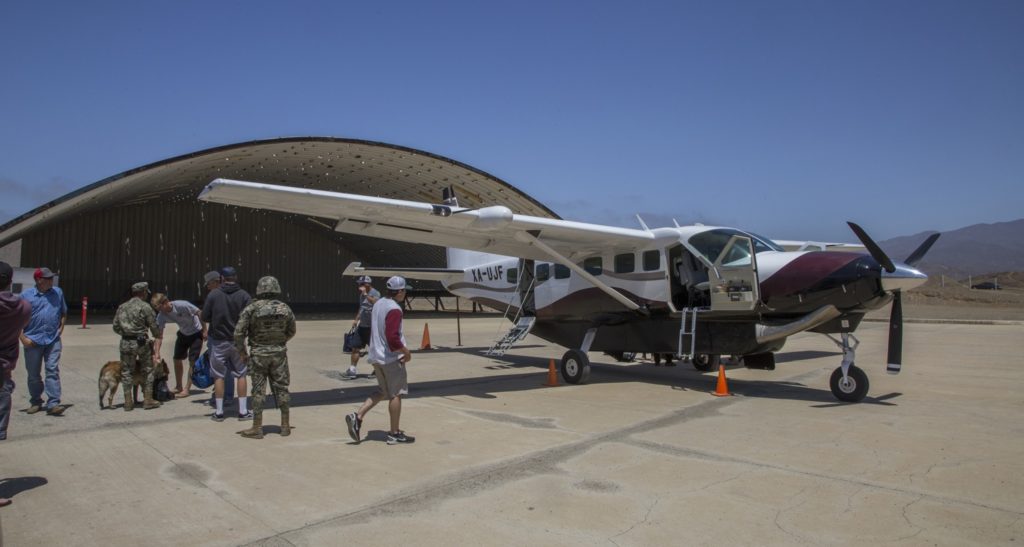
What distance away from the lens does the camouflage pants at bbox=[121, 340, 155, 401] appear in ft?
25.2

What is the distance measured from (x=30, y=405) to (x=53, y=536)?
5218 millimetres

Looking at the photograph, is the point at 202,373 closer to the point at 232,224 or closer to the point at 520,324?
the point at 520,324

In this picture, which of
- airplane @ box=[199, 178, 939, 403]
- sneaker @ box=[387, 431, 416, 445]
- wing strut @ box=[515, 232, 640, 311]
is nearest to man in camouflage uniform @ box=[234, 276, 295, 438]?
sneaker @ box=[387, 431, 416, 445]

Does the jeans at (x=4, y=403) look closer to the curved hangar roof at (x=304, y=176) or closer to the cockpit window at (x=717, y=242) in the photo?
the cockpit window at (x=717, y=242)

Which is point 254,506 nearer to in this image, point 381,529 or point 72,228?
point 381,529

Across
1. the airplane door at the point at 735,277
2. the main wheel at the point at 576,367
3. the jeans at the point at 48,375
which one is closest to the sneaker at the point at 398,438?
the jeans at the point at 48,375

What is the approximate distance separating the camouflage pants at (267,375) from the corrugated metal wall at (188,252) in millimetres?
34626

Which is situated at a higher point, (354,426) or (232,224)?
(232,224)

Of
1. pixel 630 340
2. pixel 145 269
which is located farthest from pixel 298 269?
pixel 630 340

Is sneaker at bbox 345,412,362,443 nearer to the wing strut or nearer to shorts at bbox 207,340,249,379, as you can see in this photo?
shorts at bbox 207,340,249,379

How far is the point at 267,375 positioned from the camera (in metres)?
6.47

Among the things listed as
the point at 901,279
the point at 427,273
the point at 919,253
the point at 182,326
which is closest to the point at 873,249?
the point at 901,279

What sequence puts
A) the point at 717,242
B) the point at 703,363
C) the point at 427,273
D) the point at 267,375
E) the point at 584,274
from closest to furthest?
1. the point at 267,375
2. the point at 717,242
3. the point at 584,274
4. the point at 703,363
5. the point at 427,273

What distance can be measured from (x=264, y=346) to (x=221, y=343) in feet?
4.84
